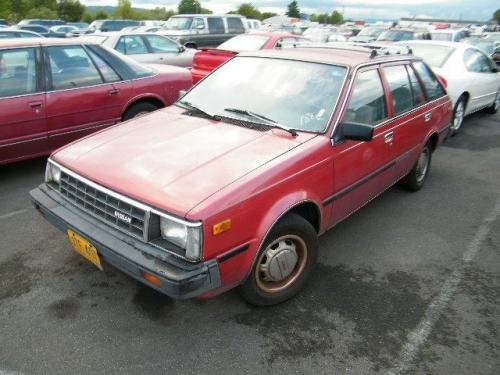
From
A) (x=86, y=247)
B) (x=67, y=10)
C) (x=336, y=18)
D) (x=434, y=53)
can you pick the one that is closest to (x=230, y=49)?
(x=434, y=53)

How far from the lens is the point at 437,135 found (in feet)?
16.6

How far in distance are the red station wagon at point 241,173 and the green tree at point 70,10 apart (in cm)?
5517

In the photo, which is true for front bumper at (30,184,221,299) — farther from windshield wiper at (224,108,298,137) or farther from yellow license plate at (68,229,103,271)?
windshield wiper at (224,108,298,137)

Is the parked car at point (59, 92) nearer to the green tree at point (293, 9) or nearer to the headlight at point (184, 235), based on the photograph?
the headlight at point (184, 235)

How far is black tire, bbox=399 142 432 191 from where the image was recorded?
483 centimetres

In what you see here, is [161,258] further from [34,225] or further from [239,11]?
[239,11]

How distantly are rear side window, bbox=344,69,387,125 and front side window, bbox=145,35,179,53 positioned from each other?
7.93 m

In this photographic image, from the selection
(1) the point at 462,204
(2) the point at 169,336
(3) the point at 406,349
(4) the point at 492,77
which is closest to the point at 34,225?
(2) the point at 169,336

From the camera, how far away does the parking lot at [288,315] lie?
2514 mm

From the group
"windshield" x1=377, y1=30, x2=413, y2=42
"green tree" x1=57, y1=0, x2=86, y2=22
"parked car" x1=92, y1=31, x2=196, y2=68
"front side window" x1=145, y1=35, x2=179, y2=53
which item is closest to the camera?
"parked car" x1=92, y1=31, x2=196, y2=68

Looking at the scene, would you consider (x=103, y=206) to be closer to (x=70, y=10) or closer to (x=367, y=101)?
(x=367, y=101)

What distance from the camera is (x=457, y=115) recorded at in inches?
297

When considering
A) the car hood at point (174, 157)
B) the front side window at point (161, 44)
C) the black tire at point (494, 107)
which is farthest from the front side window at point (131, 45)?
the black tire at point (494, 107)

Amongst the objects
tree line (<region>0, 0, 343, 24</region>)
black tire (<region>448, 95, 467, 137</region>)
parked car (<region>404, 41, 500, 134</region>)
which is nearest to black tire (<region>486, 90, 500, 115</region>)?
parked car (<region>404, 41, 500, 134</region>)
